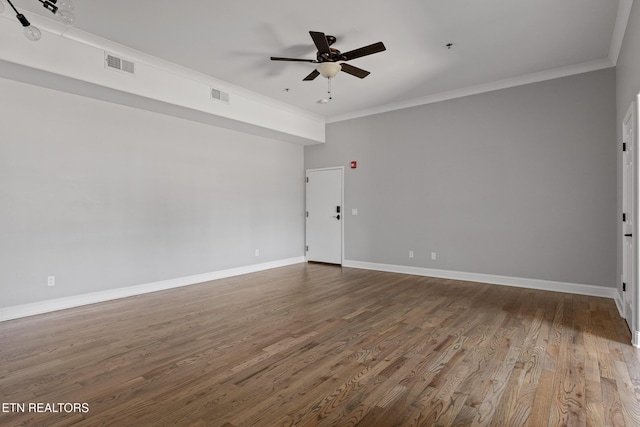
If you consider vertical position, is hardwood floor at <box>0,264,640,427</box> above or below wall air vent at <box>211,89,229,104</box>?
below

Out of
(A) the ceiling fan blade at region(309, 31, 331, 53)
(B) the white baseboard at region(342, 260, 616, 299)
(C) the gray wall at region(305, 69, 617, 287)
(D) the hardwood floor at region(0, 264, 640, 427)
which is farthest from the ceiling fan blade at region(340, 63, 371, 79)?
(B) the white baseboard at region(342, 260, 616, 299)

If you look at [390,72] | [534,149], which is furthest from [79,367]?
[534,149]

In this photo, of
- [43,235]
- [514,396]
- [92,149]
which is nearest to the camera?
[514,396]

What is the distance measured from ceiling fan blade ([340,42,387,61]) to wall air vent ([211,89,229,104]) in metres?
2.33

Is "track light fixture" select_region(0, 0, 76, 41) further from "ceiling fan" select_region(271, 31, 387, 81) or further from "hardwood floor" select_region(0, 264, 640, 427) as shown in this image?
"hardwood floor" select_region(0, 264, 640, 427)

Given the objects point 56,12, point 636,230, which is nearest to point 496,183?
point 636,230

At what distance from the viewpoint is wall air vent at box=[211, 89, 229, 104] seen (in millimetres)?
5129

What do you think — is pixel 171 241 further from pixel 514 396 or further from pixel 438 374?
pixel 514 396

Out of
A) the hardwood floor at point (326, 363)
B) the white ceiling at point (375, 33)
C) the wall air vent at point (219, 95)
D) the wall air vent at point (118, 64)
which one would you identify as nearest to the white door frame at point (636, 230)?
the hardwood floor at point (326, 363)

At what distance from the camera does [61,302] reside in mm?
4074

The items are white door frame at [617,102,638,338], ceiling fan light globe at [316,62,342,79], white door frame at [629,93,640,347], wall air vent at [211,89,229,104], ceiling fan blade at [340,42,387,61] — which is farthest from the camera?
wall air vent at [211,89,229,104]

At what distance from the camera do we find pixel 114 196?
15.0ft

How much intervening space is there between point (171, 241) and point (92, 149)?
5.50ft

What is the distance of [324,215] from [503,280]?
3663 mm
